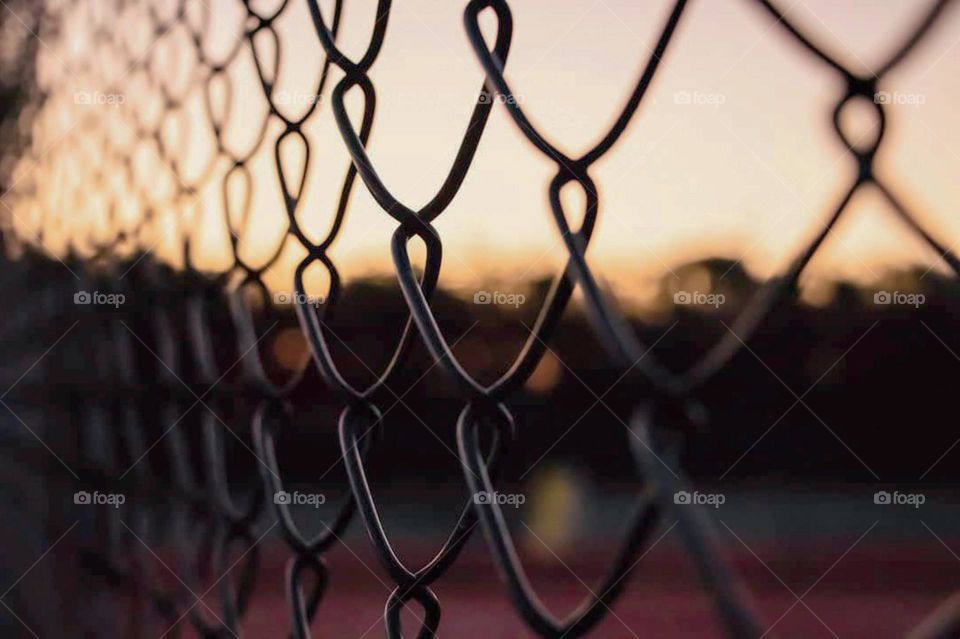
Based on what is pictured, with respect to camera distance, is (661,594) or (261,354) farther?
(661,594)

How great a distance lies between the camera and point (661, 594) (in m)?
8.10

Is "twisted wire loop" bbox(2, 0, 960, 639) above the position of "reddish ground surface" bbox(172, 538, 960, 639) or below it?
below

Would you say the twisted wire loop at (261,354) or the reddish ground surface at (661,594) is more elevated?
the reddish ground surface at (661,594)

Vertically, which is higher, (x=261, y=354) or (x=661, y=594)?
(x=661, y=594)

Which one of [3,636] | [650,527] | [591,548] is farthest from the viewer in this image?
[591,548]

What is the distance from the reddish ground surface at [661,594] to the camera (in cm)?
677

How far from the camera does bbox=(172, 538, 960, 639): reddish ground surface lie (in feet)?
22.2

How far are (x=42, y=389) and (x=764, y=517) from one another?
1110 cm

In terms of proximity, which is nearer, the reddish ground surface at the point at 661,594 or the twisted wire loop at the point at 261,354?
the twisted wire loop at the point at 261,354

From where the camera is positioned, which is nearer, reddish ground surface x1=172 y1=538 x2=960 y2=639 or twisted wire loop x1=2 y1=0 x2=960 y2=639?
twisted wire loop x1=2 y1=0 x2=960 y2=639

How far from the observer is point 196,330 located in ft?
2.15

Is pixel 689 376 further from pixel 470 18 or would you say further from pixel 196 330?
pixel 196 330

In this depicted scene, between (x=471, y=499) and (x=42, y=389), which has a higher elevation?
(x=42, y=389)

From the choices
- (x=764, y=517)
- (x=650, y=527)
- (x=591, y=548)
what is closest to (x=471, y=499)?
(x=650, y=527)
